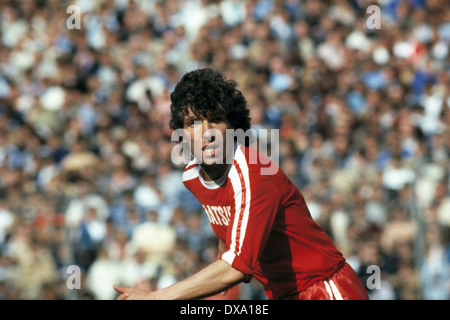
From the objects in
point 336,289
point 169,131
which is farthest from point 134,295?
point 169,131

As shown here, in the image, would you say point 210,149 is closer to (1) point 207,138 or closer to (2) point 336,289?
(1) point 207,138

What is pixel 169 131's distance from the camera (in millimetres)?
10008

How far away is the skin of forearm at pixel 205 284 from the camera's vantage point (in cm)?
326

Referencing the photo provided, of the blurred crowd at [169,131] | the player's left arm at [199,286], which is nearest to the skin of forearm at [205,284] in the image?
the player's left arm at [199,286]

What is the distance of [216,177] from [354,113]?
655 centimetres

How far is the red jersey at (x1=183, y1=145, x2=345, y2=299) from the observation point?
346 cm

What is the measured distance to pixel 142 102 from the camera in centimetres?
1096

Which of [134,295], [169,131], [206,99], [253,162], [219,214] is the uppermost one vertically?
[169,131]

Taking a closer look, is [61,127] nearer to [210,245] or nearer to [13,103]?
[13,103]

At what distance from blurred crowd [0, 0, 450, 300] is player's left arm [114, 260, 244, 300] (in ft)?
10.6

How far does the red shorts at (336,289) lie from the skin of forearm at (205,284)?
2.08 ft

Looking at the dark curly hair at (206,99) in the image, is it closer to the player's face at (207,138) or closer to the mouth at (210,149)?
the player's face at (207,138)

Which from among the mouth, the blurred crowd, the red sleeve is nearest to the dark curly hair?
the mouth

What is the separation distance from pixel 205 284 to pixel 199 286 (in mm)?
30
